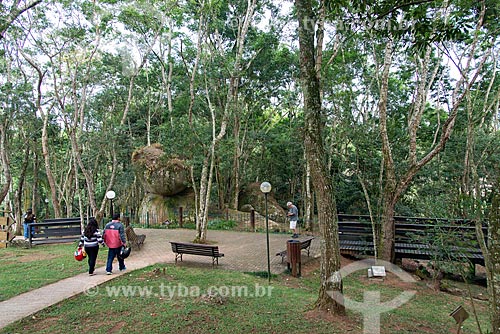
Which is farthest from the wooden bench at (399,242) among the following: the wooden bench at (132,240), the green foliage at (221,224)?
the green foliage at (221,224)

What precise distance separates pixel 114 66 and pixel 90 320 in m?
15.3

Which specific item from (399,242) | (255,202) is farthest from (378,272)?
(255,202)

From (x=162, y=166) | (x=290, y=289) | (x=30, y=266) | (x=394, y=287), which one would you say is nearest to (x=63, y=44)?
(x=162, y=166)

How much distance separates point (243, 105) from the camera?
2077 cm

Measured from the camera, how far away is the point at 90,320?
4.84 metres

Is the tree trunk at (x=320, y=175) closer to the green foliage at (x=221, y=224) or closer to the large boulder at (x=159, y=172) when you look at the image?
the green foliage at (x=221, y=224)

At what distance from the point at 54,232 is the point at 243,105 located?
13204 mm

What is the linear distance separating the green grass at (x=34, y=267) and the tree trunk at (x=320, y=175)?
6044 mm

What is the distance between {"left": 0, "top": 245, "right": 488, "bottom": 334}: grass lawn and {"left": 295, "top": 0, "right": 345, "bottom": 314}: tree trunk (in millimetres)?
442

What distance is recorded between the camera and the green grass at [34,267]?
662 cm

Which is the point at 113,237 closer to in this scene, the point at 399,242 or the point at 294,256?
the point at 294,256

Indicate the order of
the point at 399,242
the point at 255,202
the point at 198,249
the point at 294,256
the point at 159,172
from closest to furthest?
the point at 294,256, the point at 198,249, the point at 399,242, the point at 159,172, the point at 255,202

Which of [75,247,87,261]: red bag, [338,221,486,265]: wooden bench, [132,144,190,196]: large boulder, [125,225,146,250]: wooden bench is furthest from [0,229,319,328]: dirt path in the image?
[132,144,190,196]: large boulder

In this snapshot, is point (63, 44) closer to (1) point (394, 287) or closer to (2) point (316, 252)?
(2) point (316, 252)
